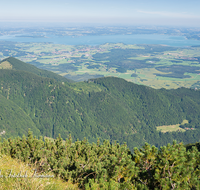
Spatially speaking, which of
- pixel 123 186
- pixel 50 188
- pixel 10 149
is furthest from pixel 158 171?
pixel 10 149

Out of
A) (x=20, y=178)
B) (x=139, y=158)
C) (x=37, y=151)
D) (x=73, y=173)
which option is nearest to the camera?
(x=20, y=178)

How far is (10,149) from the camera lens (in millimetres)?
29938

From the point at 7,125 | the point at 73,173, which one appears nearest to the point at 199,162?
the point at 73,173

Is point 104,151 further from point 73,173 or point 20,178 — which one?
point 20,178

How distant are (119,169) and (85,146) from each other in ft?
51.8

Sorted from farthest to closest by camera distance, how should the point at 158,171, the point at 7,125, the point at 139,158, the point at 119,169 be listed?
the point at 7,125
the point at 139,158
the point at 119,169
the point at 158,171

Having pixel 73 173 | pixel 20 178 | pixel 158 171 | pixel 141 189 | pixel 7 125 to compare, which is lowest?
pixel 7 125

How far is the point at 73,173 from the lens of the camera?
21.7 metres

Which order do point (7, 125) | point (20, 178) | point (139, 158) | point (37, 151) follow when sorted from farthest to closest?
point (7, 125) → point (37, 151) → point (139, 158) → point (20, 178)

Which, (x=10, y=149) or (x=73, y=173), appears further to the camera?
(x=10, y=149)

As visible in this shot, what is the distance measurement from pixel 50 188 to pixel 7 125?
200368mm

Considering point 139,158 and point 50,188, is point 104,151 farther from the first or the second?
point 50,188

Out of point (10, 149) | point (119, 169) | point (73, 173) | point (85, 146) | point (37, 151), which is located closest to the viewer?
point (119, 169)

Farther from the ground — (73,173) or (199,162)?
(199,162)
